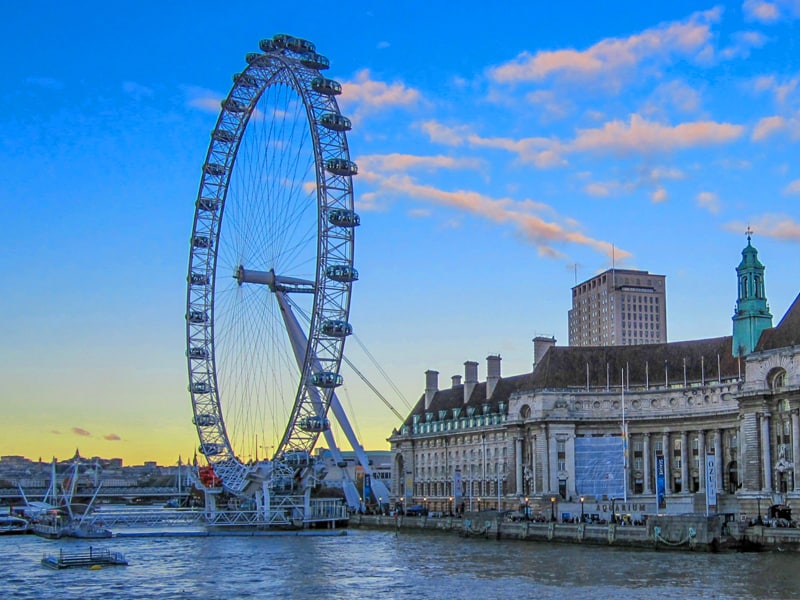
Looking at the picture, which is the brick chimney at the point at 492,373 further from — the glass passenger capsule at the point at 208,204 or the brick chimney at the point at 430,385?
the glass passenger capsule at the point at 208,204

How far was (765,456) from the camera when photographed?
3578 inches

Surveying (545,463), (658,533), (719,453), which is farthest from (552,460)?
(658,533)

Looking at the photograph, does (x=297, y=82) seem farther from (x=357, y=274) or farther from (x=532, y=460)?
(x=532, y=460)

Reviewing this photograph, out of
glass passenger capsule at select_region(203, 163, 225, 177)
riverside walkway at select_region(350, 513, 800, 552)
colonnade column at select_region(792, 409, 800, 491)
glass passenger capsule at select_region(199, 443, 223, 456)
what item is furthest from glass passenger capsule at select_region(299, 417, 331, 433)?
colonnade column at select_region(792, 409, 800, 491)

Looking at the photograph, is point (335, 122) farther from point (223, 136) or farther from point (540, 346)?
point (540, 346)

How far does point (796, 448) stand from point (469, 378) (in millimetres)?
55765

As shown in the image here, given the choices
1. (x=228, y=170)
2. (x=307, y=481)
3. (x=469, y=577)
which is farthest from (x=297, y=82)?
(x=469, y=577)

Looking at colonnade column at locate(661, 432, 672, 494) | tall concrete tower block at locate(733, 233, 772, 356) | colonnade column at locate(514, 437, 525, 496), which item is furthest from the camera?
colonnade column at locate(514, 437, 525, 496)

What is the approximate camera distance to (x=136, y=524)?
11919 centimetres

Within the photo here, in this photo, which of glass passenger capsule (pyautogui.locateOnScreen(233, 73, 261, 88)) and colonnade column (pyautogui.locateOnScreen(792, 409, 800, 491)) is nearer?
colonnade column (pyautogui.locateOnScreen(792, 409, 800, 491))

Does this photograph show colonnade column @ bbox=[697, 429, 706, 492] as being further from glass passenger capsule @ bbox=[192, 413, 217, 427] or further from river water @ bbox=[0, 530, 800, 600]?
glass passenger capsule @ bbox=[192, 413, 217, 427]

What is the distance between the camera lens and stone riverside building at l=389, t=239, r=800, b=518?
3625 inches

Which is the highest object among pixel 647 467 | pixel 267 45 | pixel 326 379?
pixel 267 45

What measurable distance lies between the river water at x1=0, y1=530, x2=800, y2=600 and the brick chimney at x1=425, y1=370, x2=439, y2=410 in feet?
193
